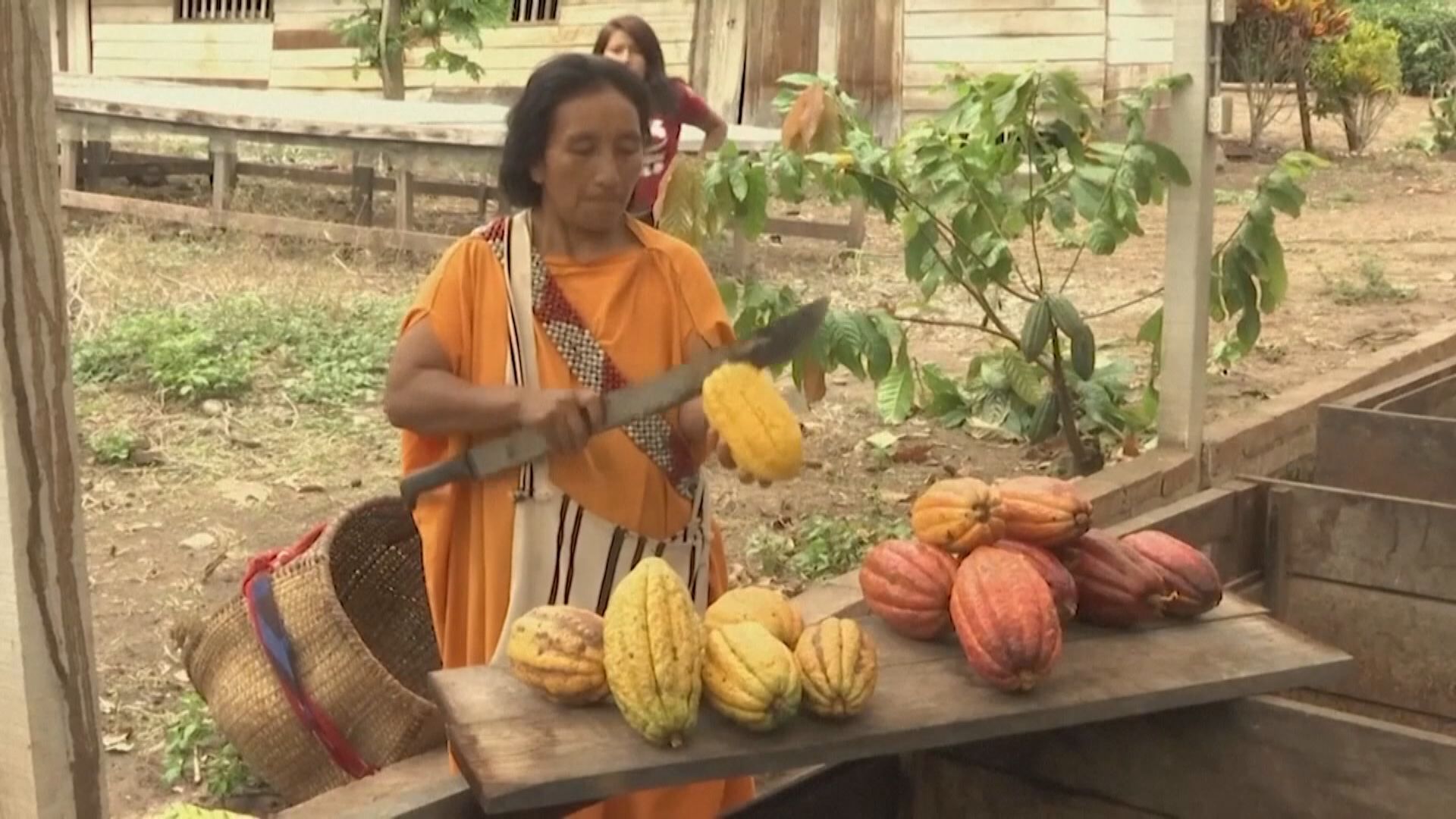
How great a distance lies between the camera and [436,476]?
2.65m

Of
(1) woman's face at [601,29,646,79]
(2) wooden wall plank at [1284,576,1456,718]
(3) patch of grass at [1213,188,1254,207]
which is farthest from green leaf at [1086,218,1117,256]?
(3) patch of grass at [1213,188,1254,207]

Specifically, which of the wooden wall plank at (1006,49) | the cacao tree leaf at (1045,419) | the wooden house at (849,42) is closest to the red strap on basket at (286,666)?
the cacao tree leaf at (1045,419)

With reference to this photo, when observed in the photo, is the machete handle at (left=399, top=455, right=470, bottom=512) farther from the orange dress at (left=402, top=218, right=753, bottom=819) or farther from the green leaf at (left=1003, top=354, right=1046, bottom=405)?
the green leaf at (left=1003, top=354, right=1046, bottom=405)

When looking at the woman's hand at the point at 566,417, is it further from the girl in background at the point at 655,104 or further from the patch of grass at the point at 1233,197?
the patch of grass at the point at 1233,197

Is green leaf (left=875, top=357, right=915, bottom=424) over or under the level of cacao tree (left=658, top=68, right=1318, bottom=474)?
under

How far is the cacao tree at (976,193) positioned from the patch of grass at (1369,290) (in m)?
3.97

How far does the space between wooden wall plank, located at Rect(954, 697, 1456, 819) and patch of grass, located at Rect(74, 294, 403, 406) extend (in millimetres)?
Answer: 4982

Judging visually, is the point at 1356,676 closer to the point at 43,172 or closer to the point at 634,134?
the point at 634,134

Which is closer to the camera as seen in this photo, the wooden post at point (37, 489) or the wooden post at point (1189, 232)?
the wooden post at point (37, 489)

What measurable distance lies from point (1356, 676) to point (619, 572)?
6.30 feet

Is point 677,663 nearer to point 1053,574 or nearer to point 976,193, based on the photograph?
point 1053,574

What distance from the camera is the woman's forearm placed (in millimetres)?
2527

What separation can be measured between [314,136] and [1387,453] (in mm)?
7468

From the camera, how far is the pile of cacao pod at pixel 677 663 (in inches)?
77.6
